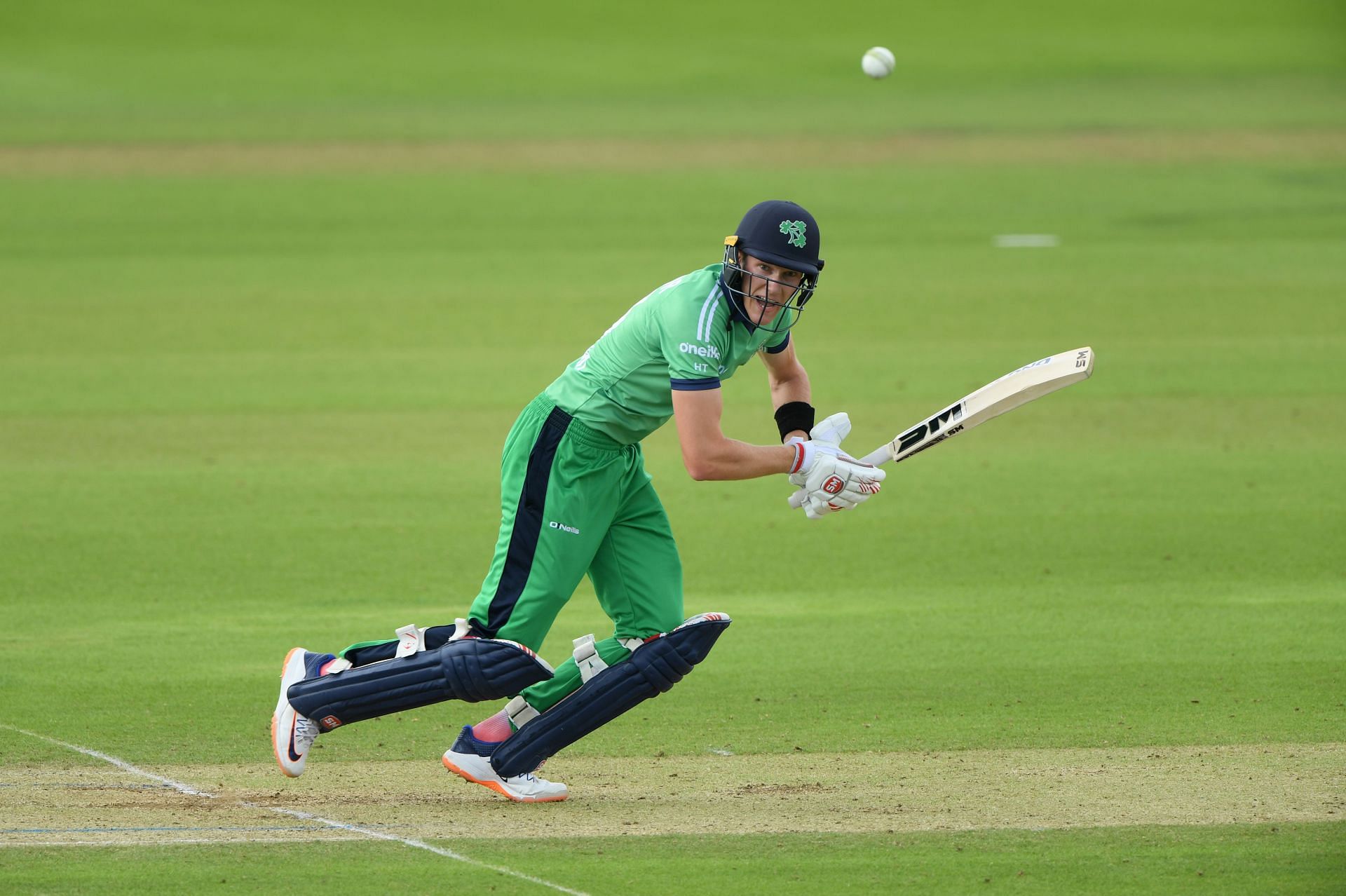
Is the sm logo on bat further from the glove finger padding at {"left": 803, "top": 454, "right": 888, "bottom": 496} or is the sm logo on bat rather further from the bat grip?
the glove finger padding at {"left": 803, "top": 454, "right": 888, "bottom": 496}

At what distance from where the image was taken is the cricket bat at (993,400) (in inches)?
229

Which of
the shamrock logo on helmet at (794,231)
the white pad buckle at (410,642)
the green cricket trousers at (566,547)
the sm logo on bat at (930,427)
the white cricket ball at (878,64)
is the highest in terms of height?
the white cricket ball at (878,64)

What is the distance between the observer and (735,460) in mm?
5484

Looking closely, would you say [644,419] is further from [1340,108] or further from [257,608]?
[1340,108]

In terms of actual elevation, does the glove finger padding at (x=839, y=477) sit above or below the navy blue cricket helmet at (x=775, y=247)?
below

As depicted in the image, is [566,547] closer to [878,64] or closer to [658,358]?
[658,358]

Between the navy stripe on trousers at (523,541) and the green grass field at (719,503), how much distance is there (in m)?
0.69

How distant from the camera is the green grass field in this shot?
5375mm

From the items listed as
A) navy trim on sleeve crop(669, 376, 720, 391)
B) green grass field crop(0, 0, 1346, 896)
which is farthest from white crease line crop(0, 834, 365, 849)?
navy trim on sleeve crop(669, 376, 720, 391)

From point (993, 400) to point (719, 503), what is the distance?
4727 millimetres

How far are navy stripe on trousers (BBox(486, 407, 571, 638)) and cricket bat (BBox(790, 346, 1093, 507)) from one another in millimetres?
871

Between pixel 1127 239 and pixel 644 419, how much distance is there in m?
16.1

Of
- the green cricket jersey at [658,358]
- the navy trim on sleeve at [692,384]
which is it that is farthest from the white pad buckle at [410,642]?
the navy trim on sleeve at [692,384]

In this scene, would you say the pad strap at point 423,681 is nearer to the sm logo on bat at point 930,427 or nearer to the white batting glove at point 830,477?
the white batting glove at point 830,477
